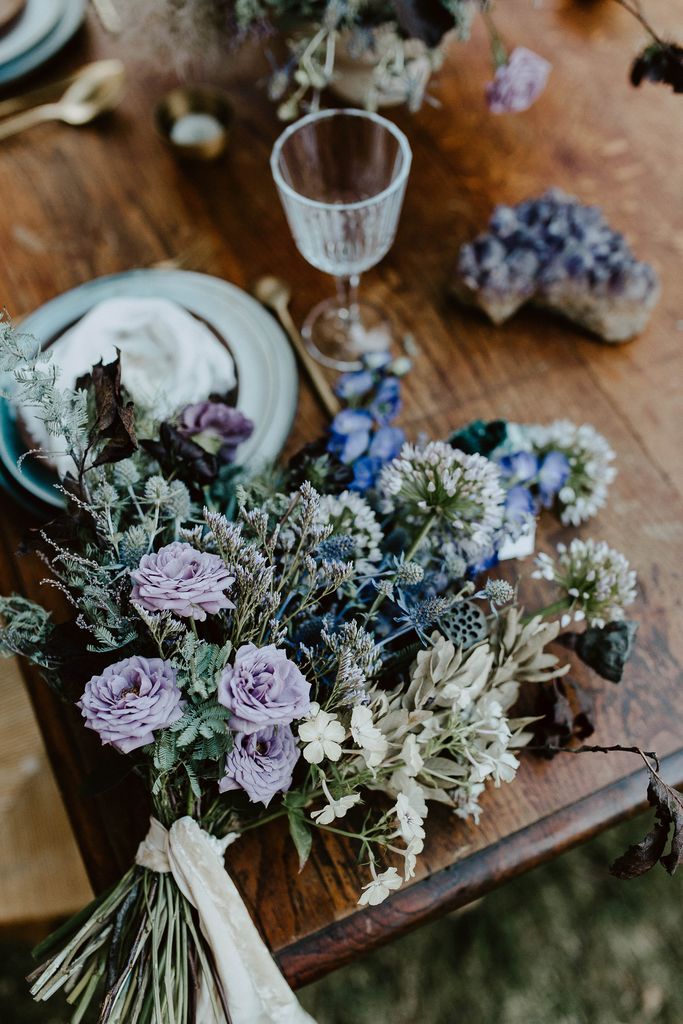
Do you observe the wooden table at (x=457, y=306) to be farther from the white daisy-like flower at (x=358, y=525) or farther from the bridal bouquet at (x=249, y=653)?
the white daisy-like flower at (x=358, y=525)

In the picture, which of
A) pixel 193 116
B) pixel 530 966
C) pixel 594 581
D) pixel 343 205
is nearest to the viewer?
pixel 594 581

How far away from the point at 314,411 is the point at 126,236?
0.36 m

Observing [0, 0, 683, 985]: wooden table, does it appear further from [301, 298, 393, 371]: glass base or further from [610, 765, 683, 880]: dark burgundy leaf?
[610, 765, 683, 880]: dark burgundy leaf

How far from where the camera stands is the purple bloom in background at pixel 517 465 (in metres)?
0.77

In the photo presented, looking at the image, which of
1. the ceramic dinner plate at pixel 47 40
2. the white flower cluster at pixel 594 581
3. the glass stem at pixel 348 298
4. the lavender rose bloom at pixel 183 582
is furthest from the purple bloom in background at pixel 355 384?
the ceramic dinner plate at pixel 47 40

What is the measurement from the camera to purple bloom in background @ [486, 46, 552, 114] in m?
0.96

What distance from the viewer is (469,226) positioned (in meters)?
1.03

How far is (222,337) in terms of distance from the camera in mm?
894

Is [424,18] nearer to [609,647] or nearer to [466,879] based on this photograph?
[609,647]

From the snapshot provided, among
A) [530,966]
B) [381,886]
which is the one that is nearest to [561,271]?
[381,886]

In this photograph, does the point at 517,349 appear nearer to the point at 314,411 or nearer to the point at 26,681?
the point at 314,411

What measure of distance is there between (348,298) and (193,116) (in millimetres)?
348

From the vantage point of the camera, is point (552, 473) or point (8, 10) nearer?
point (552, 473)

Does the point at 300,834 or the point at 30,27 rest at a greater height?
the point at 30,27
